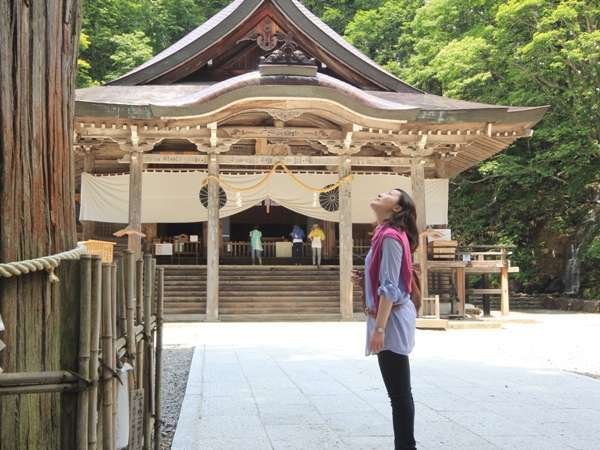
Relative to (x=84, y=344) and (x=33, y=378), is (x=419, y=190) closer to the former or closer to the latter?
(x=84, y=344)

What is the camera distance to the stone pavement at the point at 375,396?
378 centimetres

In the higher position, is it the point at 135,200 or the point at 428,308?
the point at 135,200

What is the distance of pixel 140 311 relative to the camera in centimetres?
298

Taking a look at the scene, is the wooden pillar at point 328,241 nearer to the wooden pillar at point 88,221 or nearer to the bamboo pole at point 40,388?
the wooden pillar at point 88,221

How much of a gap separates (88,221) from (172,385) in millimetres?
10058

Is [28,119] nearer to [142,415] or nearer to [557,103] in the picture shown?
[142,415]

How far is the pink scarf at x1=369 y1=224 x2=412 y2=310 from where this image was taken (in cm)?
301

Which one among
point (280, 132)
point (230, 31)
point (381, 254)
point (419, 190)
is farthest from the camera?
point (230, 31)

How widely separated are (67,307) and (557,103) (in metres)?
18.8

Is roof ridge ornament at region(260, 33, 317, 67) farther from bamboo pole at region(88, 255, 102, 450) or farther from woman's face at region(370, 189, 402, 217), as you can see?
bamboo pole at region(88, 255, 102, 450)

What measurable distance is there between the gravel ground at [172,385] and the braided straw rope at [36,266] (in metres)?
2.41

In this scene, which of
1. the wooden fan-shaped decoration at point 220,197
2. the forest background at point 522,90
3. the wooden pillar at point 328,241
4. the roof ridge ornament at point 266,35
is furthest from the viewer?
the wooden pillar at point 328,241

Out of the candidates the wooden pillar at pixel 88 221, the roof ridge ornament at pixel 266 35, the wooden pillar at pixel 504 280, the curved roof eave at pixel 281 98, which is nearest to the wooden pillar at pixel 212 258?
the curved roof eave at pixel 281 98

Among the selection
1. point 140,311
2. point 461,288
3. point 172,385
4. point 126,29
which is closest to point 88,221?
point 461,288
